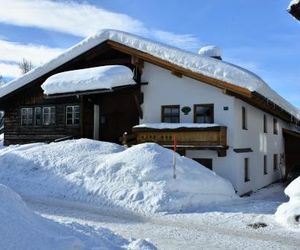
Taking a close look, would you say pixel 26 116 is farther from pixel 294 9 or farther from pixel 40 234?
pixel 40 234

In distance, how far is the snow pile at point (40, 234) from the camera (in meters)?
5.91

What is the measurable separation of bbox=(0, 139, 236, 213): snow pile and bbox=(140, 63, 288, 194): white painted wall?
2.15 metres

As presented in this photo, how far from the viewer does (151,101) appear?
19188 millimetres

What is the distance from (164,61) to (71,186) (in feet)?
23.4

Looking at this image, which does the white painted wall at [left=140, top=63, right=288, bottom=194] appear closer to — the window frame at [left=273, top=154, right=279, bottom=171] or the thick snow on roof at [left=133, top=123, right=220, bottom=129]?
the thick snow on roof at [left=133, top=123, right=220, bottom=129]

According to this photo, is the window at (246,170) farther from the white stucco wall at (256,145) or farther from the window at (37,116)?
the window at (37,116)

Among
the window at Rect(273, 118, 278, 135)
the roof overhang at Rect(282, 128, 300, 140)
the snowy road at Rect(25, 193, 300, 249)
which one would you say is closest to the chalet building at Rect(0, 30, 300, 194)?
the window at Rect(273, 118, 278, 135)

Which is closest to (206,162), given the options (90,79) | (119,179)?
(119,179)

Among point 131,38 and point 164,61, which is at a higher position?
point 131,38

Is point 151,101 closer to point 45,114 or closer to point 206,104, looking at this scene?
point 206,104

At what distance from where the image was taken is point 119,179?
13922 mm

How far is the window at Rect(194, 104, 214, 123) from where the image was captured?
58.0 ft

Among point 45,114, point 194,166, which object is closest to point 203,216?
point 194,166

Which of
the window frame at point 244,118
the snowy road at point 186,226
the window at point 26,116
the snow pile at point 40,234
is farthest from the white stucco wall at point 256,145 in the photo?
the window at point 26,116
